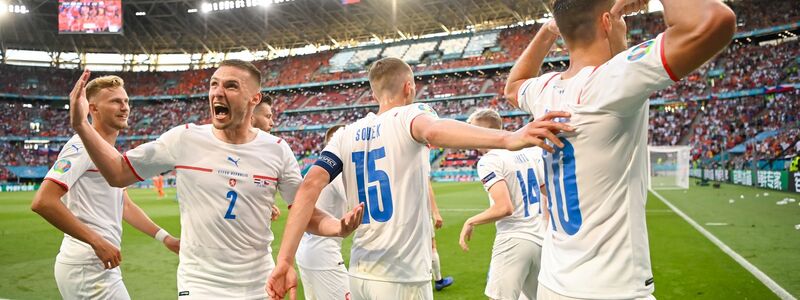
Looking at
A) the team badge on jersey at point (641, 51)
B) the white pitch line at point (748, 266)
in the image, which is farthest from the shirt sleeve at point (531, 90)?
the white pitch line at point (748, 266)

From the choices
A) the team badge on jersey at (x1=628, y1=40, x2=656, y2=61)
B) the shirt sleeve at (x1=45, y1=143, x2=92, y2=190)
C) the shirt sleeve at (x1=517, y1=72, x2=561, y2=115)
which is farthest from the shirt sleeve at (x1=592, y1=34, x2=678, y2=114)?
the shirt sleeve at (x1=45, y1=143, x2=92, y2=190)

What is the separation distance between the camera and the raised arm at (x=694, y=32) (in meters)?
1.75

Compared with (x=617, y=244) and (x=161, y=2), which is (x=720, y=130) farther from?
(x=161, y=2)

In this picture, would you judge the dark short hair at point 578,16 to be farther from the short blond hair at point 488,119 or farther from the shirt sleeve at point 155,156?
the short blond hair at point 488,119

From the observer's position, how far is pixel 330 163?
126 inches

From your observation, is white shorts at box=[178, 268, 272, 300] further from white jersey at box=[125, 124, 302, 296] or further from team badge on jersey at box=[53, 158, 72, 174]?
team badge on jersey at box=[53, 158, 72, 174]

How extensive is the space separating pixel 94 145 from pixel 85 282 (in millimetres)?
1363

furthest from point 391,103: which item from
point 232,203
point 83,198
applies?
point 83,198

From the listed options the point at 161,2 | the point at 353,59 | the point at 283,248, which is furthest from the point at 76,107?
the point at 353,59

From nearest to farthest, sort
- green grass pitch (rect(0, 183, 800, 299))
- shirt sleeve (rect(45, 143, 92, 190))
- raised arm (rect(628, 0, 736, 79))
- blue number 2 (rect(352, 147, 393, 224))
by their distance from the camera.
→ 1. raised arm (rect(628, 0, 736, 79))
2. blue number 2 (rect(352, 147, 393, 224))
3. shirt sleeve (rect(45, 143, 92, 190))
4. green grass pitch (rect(0, 183, 800, 299))

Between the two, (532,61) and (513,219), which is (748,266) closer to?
(513,219)

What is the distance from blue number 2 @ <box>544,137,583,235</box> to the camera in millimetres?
2275

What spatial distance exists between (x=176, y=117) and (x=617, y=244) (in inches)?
3079

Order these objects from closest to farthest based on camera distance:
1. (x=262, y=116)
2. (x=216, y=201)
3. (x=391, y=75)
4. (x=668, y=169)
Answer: (x=216, y=201) → (x=391, y=75) → (x=262, y=116) → (x=668, y=169)
